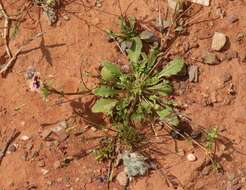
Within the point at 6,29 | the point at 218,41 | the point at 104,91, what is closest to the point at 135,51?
the point at 104,91

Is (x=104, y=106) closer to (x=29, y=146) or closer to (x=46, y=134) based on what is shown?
(x=46, y=134)

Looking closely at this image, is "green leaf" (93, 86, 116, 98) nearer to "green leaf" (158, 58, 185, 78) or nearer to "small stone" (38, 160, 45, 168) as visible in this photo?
"green leaf" (158, 58, 185, 78)

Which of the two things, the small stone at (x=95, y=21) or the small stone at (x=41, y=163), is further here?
the small stone at (x=95, y=21)

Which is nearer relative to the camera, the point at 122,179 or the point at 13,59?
the point at 122,179

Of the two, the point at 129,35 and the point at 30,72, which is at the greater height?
the point at 129,35

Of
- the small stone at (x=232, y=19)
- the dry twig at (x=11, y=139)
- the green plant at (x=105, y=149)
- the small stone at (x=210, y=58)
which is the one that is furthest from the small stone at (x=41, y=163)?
the small stone at (x=232, y=19)

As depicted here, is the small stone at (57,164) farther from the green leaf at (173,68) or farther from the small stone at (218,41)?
the small stone at (218,41)

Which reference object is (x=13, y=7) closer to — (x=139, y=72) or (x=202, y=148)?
(x=139, y=72)
